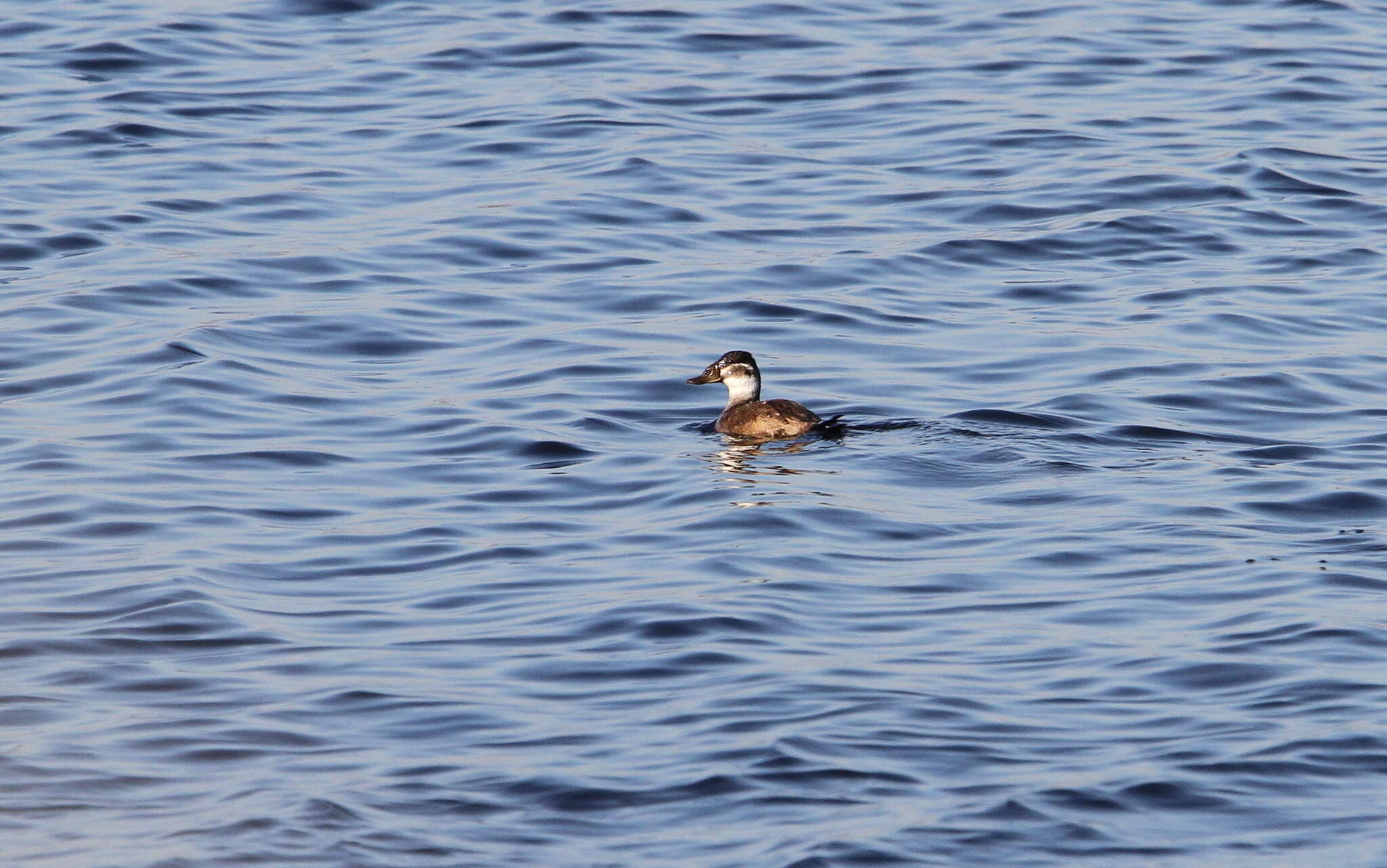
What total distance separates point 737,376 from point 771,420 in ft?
1.69

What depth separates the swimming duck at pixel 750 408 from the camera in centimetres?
1298

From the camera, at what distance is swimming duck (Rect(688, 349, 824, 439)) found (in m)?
13.0

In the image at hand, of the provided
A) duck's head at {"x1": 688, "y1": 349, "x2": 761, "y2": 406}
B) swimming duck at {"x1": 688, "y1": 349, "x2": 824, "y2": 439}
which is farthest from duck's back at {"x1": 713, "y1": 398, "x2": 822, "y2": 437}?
duck's head at {"x1": 688, "y1": 349, "x2": 761, "y2": 406}

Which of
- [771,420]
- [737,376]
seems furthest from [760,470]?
[737,376]

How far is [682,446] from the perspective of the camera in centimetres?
1300

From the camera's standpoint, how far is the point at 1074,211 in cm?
1792

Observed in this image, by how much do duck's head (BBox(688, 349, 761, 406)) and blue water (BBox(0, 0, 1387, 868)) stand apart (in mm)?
328

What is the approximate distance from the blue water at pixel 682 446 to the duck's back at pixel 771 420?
23 cm

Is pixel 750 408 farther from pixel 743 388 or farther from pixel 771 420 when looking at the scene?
pixel 743 388

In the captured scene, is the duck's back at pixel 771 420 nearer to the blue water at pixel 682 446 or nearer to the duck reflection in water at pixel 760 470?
the duck reflection in water at pixel 760 470

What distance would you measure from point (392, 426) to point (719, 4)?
14.3 m

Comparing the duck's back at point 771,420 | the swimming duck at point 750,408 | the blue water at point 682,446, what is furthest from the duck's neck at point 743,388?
the blue water at point 682,446

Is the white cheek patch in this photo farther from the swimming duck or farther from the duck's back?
the duck's back

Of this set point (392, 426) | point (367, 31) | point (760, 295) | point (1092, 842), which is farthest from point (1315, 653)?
point (367, 31)
